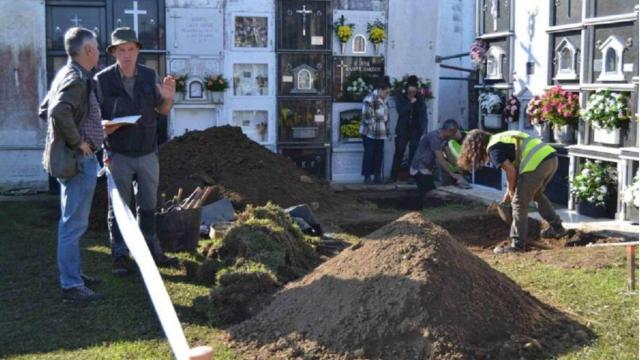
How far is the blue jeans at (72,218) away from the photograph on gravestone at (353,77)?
24.2 ft

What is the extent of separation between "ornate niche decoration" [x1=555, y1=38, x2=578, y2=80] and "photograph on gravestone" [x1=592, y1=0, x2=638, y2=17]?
65 centimetres

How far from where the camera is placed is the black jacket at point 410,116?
12312mm

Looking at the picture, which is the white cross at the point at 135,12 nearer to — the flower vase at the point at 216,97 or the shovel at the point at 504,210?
the flower vase at the point at 216,97

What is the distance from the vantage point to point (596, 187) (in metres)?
8.75

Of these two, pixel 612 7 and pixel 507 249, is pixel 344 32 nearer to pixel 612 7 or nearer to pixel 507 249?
pixel 612 7

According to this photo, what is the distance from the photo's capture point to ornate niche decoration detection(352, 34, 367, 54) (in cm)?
1237

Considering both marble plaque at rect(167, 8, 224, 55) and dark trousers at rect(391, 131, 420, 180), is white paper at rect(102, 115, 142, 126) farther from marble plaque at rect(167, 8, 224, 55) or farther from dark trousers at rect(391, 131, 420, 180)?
dark trousers at rect(391, 131, 420, 180)

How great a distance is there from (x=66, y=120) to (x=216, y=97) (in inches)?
271

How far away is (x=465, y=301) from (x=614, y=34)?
5559 mm

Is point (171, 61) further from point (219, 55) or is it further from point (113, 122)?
point (113, 122)

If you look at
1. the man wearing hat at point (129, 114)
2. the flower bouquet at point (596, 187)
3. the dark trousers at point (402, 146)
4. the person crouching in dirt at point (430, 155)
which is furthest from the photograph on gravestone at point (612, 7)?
the man wearing hat at point (129, 114)

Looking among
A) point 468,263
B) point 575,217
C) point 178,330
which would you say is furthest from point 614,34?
point 178,330

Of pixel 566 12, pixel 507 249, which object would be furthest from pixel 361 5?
pixel 507 249

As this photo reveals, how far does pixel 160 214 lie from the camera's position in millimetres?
6727
